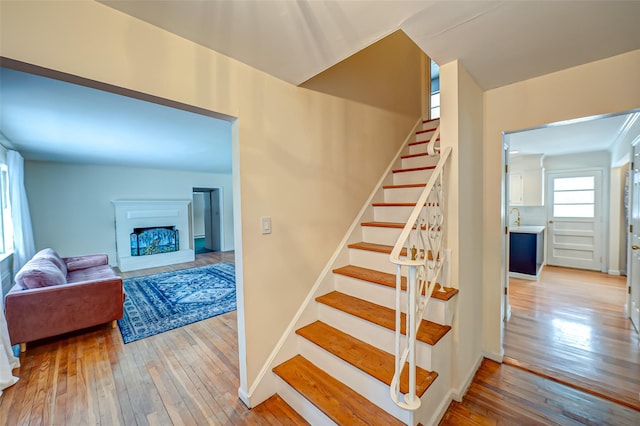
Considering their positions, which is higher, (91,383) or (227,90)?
(227,90)

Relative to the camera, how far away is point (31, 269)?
2635 millimetres

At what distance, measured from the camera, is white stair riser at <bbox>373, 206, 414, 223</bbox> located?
250 centimetres

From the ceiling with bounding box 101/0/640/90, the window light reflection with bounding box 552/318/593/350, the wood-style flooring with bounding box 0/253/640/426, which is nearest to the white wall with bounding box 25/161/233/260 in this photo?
the wood-style flooring with bounding box 0/253/640/426

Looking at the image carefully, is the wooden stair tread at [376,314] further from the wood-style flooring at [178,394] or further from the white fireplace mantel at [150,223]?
the white fireplace mantel at [150,223]

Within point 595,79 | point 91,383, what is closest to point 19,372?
point 91,383

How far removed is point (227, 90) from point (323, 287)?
167 centimetres

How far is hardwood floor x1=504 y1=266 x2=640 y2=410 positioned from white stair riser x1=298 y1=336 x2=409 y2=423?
1.52 meters

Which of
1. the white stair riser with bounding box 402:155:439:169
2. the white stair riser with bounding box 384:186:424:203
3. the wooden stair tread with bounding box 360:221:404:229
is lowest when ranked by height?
the wooden stair tread with bounding box 360:221:404:229

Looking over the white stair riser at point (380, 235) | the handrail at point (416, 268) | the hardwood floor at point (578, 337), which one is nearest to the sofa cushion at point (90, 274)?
the white stair riser at point (380, 235)

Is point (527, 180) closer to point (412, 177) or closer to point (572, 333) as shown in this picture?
point (572, 333)

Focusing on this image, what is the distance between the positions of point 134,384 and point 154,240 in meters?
4.81

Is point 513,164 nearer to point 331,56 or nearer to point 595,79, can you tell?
point 595,79

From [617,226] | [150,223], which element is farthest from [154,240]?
[617,226]

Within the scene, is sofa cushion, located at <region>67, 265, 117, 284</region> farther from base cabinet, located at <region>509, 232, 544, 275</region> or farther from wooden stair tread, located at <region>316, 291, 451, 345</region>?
base cabinet, located at <region>509, 232, 544, 275</region>
